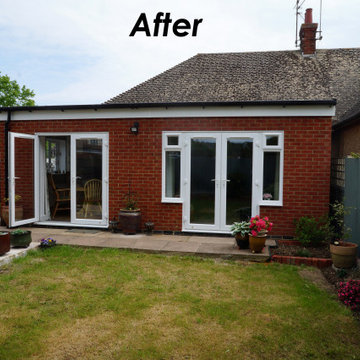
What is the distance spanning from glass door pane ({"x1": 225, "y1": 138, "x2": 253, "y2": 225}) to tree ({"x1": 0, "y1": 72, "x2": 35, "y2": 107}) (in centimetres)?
3352

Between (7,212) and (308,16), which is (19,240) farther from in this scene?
(308,16)

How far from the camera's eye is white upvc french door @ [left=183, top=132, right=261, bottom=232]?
7695 millimetres

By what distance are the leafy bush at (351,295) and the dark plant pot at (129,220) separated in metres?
4.49

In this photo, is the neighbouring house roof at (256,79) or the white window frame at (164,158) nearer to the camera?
the white window frame at (164,158)

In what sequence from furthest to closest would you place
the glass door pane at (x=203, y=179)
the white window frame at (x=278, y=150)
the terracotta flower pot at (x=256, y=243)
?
the glass door pane at (x=203, y=179)
the white window frame at (x=278, y=150)
the terracotta flower pot at (x=256, y=243)

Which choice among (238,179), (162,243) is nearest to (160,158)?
(238,179)

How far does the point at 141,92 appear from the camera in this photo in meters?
15.7

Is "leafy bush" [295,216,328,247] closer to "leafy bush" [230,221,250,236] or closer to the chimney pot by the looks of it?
"leafy bush" [230,221,250,236]

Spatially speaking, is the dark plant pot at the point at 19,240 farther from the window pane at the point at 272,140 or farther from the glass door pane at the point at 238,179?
the window pane at the point at 272,140

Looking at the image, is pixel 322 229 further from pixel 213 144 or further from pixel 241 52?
pixel 241 52

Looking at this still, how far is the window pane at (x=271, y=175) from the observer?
7625 mm

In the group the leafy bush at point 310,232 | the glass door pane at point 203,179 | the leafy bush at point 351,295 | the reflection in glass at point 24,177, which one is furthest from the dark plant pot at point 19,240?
the leafy bush at point 351,295

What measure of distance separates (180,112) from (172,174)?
1.36 metres

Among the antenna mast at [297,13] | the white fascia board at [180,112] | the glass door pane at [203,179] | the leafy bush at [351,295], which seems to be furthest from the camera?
the antenna mast at [297,13]
